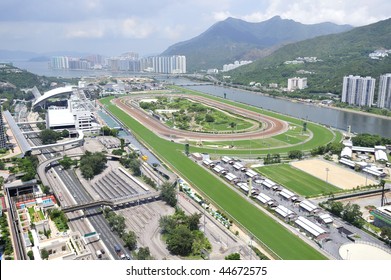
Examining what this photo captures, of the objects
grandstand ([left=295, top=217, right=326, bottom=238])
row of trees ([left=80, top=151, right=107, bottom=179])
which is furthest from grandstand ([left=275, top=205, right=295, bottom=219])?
row of trees ([left=80, top=151, right=107, bottom=179])

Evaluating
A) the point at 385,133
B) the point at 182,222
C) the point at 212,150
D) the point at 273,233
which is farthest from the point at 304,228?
the point at 385,133

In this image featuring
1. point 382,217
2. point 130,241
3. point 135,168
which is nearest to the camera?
point 130,241

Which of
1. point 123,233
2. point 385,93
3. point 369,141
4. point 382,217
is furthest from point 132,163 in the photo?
point 385,93

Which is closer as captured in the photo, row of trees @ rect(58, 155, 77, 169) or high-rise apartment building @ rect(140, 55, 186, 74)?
row of trees @ rect(58, 155, 77, 169)

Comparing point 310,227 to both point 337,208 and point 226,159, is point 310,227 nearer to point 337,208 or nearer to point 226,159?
point 337,208

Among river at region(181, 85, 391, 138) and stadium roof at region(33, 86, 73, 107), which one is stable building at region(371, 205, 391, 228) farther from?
stadium roof at region(33, 86, 73, 107)

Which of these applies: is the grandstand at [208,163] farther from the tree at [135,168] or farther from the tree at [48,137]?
the tree at [48,137]

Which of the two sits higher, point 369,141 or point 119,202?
point 369,141
